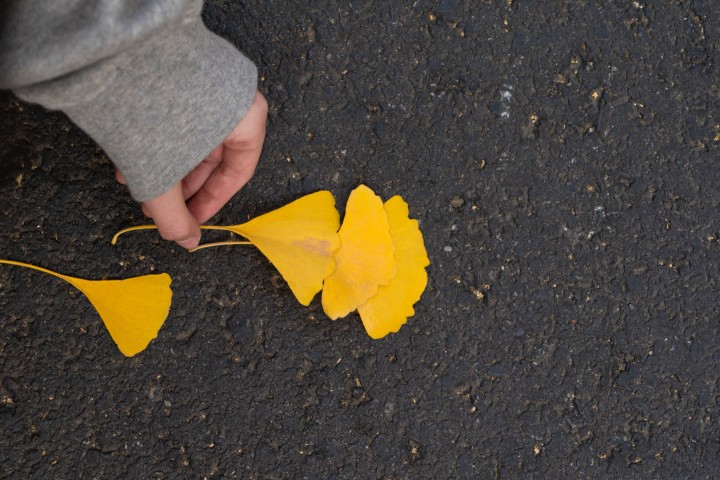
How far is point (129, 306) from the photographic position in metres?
1.79

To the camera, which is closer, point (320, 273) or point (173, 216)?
point (173, 216)

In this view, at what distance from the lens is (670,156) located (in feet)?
6.36

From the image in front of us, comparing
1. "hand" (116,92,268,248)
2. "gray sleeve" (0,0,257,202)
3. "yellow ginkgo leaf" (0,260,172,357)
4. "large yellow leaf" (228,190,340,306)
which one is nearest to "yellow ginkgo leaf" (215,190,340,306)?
"large yellow leaf" (228,190,340,306)

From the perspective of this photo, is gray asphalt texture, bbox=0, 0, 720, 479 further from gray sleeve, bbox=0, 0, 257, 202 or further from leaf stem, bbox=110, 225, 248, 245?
gray sleeve, bbox=0, 0, 257, 202

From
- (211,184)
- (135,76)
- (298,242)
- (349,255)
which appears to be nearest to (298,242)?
(298,242)

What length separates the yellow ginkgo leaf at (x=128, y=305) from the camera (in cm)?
179

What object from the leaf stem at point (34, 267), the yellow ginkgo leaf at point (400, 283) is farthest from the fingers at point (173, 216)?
the yellow ginkgo leaf at point (400, 283)

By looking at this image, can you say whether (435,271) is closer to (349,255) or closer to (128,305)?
(349,255)

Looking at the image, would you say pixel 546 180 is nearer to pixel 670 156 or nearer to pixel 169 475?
pixel 670 156

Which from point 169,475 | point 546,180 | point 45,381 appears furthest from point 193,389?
point 546,180

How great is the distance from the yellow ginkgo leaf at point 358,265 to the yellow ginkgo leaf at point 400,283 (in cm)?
3

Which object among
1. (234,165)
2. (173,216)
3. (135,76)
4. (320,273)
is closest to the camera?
(135,76)

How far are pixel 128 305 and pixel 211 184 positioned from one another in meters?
0.36

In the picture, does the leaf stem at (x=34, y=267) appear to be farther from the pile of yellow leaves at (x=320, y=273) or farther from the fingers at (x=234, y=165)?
the fingers at (x=234, y=165)
